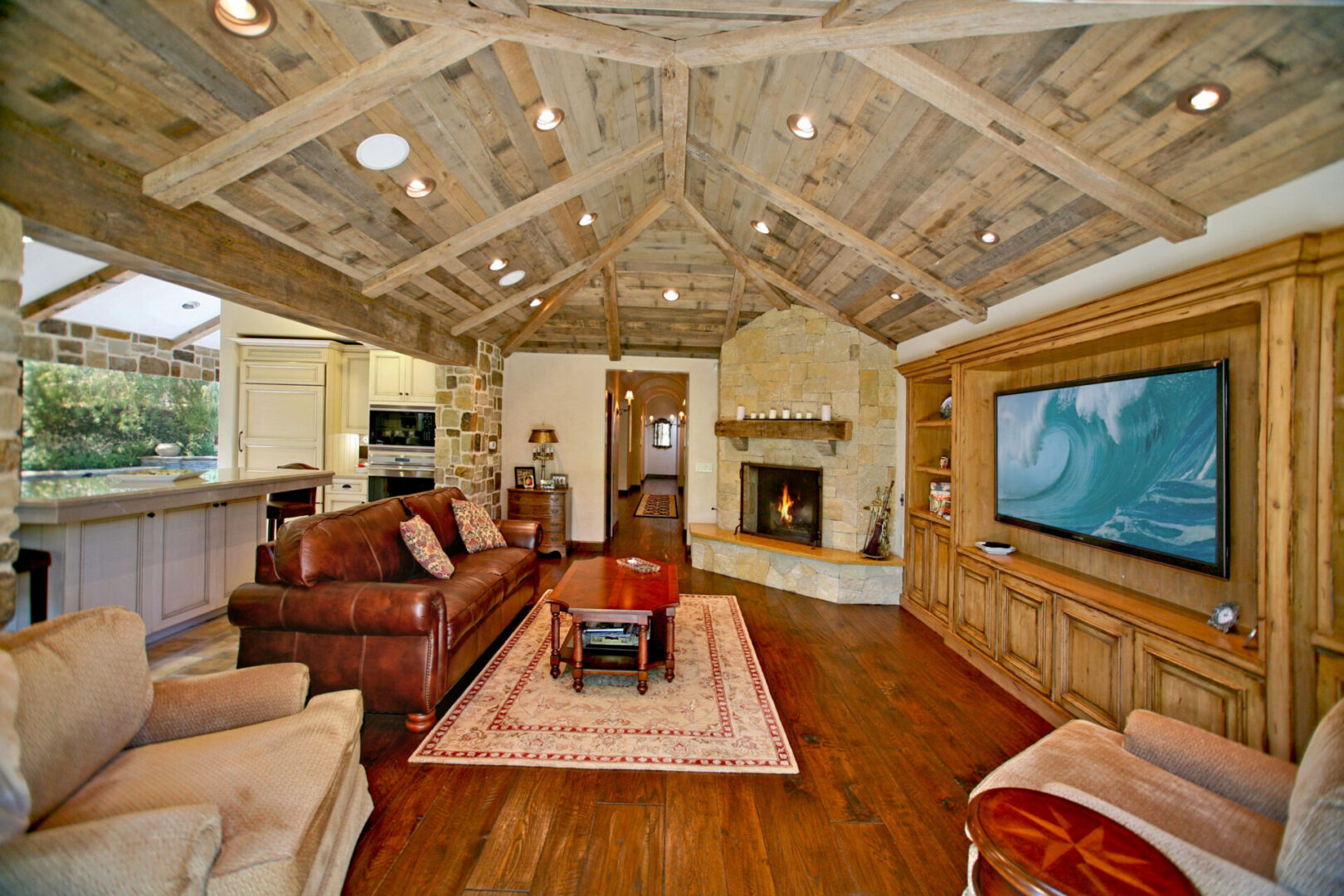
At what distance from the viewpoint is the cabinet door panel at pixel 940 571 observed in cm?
396

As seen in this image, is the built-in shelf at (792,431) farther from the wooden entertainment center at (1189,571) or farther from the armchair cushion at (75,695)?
the armchair cushion at (75,695)

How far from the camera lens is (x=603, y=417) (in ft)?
23.0

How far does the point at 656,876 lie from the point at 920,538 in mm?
3535

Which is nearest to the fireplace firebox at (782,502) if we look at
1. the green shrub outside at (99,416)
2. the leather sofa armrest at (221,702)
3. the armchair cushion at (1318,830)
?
the armchair cushion at (1318,830)

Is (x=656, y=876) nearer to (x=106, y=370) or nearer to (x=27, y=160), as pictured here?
(x=27, y=160)

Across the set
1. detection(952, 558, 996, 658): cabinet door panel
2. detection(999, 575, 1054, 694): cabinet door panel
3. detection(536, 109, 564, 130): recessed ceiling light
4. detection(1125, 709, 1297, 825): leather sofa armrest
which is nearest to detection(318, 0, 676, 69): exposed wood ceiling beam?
detection(536, 109, 564, 130): recessed ceiling light

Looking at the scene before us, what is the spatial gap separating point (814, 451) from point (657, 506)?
5.90 m

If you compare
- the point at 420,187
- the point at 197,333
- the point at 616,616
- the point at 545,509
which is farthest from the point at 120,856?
the point at 197,333

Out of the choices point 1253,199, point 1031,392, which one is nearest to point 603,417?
point 1031,392

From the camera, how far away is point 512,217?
140 inches

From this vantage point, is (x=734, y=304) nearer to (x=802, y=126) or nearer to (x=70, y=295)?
(x=802, y=126)

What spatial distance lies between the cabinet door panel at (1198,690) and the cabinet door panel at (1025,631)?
1.75ft

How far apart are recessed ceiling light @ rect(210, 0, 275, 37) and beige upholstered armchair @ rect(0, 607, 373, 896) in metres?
1.89

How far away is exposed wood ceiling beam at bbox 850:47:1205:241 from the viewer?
212cm
